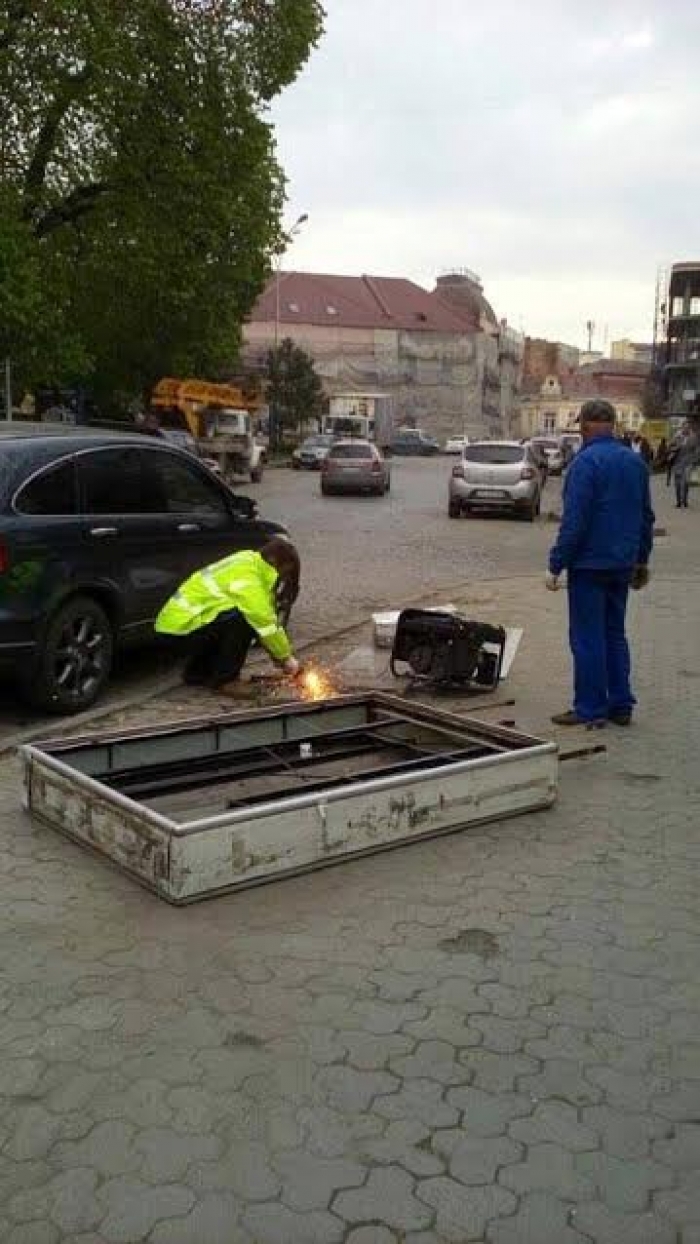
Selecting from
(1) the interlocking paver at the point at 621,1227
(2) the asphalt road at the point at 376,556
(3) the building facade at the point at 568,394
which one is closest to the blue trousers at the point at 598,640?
(2) the asphalt road at the point at 376,556

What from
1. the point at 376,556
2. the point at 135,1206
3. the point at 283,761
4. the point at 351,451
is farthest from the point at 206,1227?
the point at 351,451

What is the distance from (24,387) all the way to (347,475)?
8.49 meters

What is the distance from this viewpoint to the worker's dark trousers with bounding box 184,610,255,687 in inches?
295

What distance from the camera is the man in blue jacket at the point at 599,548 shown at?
669cm

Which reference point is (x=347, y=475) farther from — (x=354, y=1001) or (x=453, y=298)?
(x=453, y=298)

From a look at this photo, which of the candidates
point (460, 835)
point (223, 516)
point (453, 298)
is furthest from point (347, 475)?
point (453, 298)

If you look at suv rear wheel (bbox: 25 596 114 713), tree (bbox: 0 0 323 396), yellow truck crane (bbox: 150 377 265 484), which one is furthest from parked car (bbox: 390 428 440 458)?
suv rear wheel (bbox: 25 596 114 713)

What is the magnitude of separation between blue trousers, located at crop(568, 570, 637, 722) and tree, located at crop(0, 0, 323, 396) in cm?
1516

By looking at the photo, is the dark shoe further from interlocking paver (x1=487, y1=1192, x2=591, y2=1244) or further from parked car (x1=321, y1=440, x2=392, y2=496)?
parked car (x1=321, y1=440, x2=392, y2=496)

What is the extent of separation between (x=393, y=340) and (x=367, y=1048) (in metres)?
90.7

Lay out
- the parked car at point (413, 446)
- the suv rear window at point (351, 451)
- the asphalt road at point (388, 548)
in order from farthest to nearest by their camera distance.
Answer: the parked car at point (413, 446) → the suv rear window at point (351, 451) → the asphalt road at point (388, 548)

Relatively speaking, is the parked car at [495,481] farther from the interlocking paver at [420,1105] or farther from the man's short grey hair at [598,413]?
the interlocking paver at [420,1105]

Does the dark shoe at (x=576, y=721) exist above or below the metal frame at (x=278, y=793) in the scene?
below

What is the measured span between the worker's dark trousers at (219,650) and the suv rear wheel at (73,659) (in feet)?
1.94
